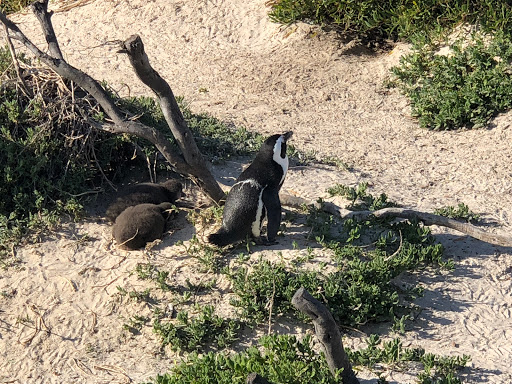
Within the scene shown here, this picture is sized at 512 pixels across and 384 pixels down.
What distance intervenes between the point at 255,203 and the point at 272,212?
0.16 meters

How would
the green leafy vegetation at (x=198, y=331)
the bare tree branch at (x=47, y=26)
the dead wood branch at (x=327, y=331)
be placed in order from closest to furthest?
the dead wood branch at (x=327, y=331) < the green leafy vegetation at (x=198, y=331) < the bare tree branch at (x=47, y=26)

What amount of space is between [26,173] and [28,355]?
1992mm

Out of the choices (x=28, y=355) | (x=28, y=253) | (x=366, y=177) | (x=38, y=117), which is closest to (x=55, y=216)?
(x=28, y=253)

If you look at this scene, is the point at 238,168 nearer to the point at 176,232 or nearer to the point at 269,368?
the point at 176,232

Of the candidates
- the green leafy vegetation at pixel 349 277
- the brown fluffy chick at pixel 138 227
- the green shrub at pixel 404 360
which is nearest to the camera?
the green shrub at pixel 404 360

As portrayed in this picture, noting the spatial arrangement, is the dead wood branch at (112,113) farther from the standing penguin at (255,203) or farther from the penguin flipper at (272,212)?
the penguin flipper at (272,212)

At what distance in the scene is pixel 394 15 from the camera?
9.76 meters

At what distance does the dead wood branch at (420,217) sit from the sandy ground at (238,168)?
21 cm

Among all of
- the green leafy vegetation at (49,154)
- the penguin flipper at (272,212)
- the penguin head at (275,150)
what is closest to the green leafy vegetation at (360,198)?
the penguin head at (275,150)

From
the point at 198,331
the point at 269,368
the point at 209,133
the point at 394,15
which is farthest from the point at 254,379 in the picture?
the point at 394,15

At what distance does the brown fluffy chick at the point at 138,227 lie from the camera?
6.25 meters

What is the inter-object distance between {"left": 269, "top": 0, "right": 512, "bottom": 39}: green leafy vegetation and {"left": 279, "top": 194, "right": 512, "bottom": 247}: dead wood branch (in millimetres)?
3617

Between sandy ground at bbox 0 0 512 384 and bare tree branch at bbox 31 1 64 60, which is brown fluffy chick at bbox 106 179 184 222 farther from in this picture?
bare tree branch at bbox 31 1 64 60

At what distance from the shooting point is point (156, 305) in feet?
18.9
